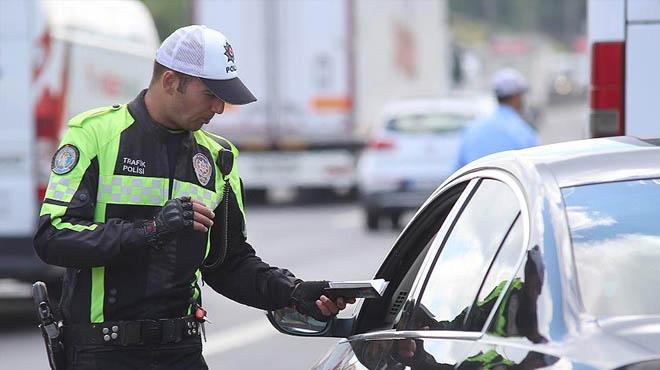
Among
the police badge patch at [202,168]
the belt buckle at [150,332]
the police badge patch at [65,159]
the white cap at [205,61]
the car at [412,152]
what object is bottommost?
the car at [412,152]

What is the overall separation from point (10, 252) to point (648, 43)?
16.2 feet

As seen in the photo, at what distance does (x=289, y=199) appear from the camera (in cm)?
2722

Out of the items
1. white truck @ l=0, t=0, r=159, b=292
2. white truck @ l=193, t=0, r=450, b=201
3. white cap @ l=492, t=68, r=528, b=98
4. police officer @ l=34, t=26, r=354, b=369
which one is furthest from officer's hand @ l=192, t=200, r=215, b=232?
white truck @ l=193, t=0, r=450, b=201

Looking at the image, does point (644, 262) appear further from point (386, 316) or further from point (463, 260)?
point (386, 316)

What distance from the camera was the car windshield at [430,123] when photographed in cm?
1903

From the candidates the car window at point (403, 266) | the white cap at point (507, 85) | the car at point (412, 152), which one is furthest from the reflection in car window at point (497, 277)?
the car at point (412, 152)

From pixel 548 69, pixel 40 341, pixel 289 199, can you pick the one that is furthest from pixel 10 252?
pixel 548 69

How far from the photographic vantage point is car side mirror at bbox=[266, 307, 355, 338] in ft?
15.4

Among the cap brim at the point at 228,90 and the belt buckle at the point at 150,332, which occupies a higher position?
the cap brim at the point at 228,90

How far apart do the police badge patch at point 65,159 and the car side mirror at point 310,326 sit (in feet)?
2.67

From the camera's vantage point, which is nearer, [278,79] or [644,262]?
[644,262]

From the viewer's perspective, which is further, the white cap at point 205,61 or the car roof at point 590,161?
the white cap at point 205,61

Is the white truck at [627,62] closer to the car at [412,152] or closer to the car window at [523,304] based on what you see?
the car window at [523,304]

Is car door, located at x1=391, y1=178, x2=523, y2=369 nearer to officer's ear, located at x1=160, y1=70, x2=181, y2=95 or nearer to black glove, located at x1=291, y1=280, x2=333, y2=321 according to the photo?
black glove, located at x1=291, y1=280, x2=333, y2=321
